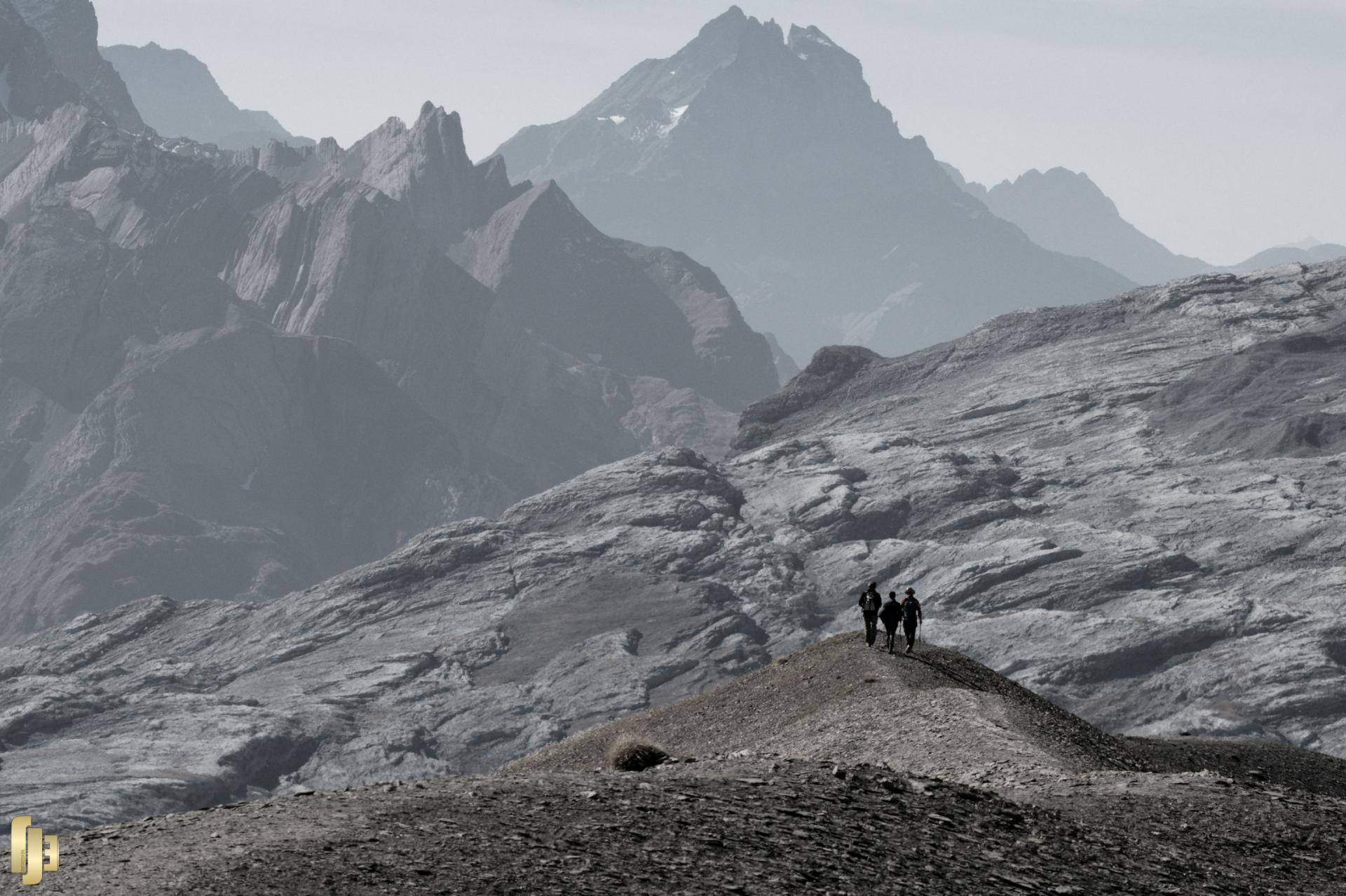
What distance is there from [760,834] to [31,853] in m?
11.0

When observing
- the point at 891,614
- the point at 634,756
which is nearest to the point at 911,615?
the point at 891,614

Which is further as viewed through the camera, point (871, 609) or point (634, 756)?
point (871, 609)

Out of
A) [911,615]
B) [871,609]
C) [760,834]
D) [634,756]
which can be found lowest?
[760,834]

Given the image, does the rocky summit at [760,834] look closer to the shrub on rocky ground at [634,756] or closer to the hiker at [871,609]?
the shrub on rocky ground at [634,756]

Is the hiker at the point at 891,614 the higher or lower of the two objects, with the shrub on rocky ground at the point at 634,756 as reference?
higher

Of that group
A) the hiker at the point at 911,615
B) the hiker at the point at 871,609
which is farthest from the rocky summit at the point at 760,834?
the hiker at the point at 871,609

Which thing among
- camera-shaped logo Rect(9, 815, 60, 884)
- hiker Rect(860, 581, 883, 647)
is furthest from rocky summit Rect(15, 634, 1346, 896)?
hiker Rect(860, 581, 883, 647)

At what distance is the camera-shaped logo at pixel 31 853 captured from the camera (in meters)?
21.0

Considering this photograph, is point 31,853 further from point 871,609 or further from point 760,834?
point 871,609

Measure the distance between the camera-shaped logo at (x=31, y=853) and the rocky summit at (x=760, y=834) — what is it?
0.82ft

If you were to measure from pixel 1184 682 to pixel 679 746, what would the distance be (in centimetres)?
15196

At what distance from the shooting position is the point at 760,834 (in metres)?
25.0

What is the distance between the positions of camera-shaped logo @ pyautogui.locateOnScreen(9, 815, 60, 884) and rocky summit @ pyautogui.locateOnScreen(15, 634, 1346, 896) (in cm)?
25

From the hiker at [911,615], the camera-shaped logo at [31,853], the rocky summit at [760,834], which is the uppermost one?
the hiker at [911,615]
